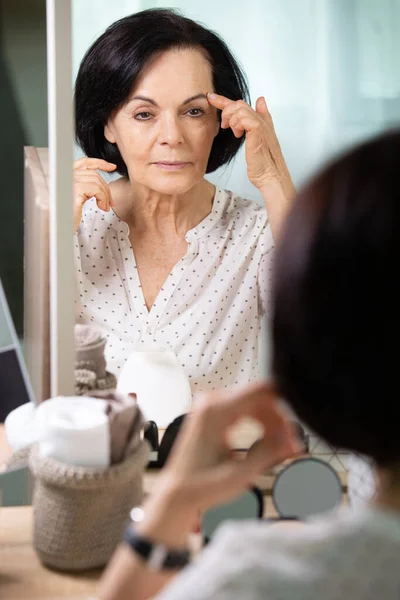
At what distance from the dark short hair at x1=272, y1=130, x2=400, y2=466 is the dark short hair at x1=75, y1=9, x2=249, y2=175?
1.12m

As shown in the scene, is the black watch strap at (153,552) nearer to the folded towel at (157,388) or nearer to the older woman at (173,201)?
the folded towel at (157,388)

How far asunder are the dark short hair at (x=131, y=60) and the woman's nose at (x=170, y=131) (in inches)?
3.1

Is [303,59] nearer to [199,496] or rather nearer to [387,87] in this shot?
[387,87]

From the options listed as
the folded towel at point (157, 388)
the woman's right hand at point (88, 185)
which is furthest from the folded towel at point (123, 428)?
the woman's right hand at point (88, 185)

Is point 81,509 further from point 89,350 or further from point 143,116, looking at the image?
point 143,116

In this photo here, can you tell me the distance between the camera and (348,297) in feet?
1.37

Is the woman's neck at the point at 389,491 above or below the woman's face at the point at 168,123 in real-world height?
below

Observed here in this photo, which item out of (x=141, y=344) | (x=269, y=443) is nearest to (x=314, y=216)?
(x=269, y=443)

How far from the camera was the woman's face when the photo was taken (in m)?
1.50

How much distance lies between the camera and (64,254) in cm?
87

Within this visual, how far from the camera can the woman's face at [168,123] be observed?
4.93 ft

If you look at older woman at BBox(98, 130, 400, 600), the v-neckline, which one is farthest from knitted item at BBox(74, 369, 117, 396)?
the v-neckline

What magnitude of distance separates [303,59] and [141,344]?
57 cm

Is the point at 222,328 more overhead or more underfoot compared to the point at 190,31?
more underfoot
